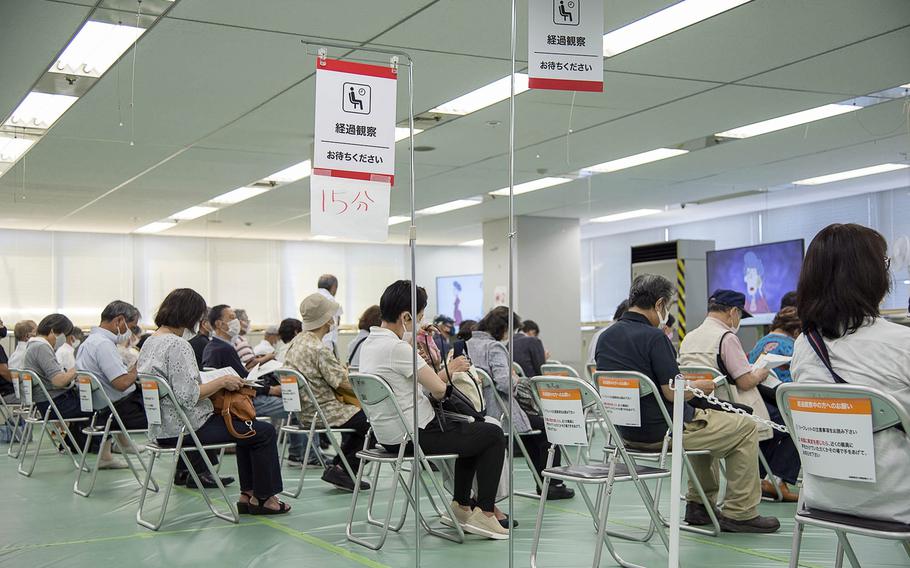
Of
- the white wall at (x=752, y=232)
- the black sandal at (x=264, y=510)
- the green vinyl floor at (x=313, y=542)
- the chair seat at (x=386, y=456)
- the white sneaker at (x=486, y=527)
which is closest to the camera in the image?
the green vinyl floor at (x=313, y=542)

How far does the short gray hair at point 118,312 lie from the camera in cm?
624

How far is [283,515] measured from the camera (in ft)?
16.2

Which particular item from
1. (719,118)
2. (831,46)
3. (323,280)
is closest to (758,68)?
(831,46)

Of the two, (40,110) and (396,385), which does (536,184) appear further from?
(396,385)

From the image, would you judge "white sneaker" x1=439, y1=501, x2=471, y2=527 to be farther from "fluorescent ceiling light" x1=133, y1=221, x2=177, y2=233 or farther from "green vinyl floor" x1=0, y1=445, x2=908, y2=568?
"fluorescent ceiling light" x1=133, y1=221, x2=177, y2=233

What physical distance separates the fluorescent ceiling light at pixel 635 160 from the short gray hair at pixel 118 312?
199 inches

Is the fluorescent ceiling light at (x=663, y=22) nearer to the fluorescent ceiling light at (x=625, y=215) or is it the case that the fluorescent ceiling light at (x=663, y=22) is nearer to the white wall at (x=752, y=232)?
the white wall at (x=752, y=232)

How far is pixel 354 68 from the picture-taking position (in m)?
3.22

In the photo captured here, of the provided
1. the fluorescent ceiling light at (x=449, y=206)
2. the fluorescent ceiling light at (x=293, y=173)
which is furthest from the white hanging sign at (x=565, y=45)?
the fluorescent ceiling light at (x=449, y=206)

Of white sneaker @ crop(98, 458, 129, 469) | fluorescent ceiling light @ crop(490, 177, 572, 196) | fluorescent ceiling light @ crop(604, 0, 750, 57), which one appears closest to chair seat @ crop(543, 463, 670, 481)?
fluorescent ceiling light @ crop(604, 0, 750, 57)

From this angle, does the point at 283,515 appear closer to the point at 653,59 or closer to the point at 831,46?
the point at 653,59

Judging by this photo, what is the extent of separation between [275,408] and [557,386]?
3.71m

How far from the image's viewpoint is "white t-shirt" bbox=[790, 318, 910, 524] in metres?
2.32

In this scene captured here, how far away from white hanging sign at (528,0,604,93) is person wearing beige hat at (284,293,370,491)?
2863 mm
